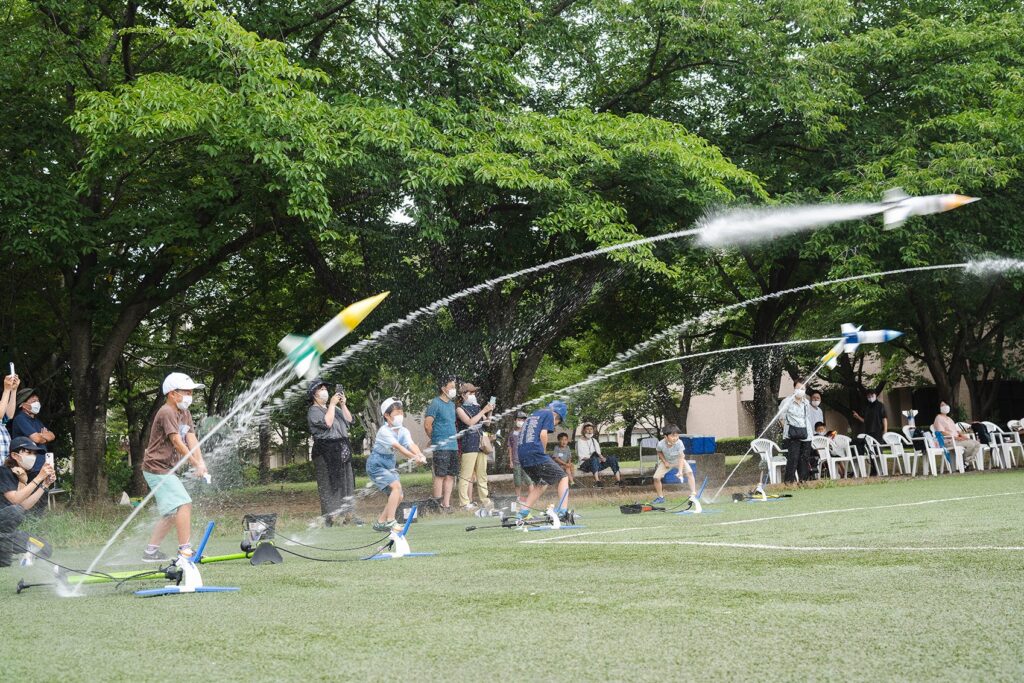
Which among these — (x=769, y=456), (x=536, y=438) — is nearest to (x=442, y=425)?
(x=536, y=438)

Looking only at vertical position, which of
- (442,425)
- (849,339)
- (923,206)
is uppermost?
(923,206)

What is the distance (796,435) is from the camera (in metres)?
22.2

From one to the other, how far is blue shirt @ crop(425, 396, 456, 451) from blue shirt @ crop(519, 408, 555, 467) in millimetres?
2569

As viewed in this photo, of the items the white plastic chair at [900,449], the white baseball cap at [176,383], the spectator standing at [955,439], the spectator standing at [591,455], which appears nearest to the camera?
the white baseball cap at [176,383]

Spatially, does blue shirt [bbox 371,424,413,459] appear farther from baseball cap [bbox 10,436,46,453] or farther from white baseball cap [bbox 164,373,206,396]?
white baseball cap [bbox 164,373,206,396]

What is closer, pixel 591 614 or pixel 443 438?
pixel 591 614

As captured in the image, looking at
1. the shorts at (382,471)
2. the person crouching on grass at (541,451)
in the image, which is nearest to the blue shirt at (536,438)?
the person crouching on grass at (541,451)

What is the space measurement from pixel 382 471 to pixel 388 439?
41 centimetres

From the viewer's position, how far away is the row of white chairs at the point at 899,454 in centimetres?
2412

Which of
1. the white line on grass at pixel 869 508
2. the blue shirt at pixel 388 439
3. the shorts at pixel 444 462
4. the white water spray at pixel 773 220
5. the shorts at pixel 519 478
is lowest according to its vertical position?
the white line on grass at pixel 869 508

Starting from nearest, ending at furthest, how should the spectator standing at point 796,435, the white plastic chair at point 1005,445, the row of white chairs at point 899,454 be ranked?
the spectator standing at point 796,435
the row of white chairs at point 899,454
the white plastic chair at point 1005,445

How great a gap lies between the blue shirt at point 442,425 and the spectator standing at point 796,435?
7520 millimetres

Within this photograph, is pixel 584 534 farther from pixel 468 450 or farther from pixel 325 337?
pixel 468 450

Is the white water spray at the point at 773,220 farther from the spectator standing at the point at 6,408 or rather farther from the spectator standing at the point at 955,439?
the spectator standing at the point at 6,408
